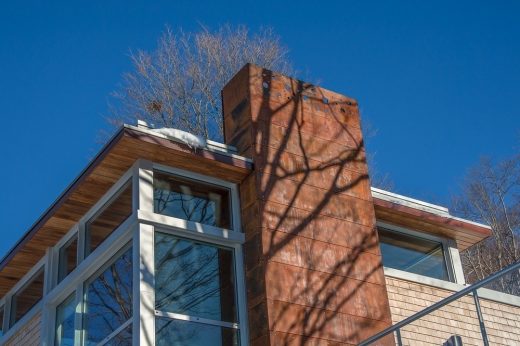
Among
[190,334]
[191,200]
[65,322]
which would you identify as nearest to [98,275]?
[65,322]

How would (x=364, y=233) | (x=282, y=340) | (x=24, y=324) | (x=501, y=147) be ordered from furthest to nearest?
(x=501, y=147), (x=24, y=324), (x=364, y=233), (x=282, y=340)

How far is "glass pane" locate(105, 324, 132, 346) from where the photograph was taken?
8.45 m

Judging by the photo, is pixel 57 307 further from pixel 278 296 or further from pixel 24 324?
pixel 278 296

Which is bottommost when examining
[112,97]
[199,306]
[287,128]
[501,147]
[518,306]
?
[518,306]

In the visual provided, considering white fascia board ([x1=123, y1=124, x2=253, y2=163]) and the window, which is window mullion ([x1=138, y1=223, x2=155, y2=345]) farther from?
white fascia board ([x1=123, y1=124, x2=253, y2=163])

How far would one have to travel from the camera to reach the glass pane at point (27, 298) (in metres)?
10.9

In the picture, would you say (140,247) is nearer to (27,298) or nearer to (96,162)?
(96,162)

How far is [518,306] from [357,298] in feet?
8.59

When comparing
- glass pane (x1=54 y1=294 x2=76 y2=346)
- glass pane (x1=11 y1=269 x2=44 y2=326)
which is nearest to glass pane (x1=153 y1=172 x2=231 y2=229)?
glass pane (x1=54 y1=294 x2=76 y2=346)

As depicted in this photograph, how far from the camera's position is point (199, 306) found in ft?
28.6

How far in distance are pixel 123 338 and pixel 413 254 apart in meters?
4.16

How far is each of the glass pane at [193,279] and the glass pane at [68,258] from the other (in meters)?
1.63

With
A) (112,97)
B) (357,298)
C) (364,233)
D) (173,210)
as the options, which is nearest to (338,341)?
(357,298)

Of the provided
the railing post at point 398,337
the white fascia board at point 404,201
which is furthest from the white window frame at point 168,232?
the white fascia board at point 404,201
